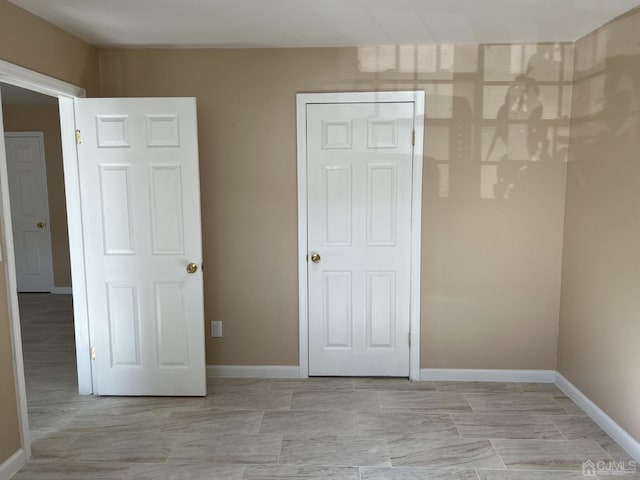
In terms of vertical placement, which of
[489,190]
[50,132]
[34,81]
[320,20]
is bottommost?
[489,190]

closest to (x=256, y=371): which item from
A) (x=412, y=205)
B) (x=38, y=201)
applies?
(x=412, y=205)

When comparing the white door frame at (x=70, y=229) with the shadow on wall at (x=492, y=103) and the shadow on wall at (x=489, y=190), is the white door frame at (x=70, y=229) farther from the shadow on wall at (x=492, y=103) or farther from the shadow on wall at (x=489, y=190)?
the shadow on wall at (x=492, y=103)

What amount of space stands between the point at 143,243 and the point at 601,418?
10.2 feet

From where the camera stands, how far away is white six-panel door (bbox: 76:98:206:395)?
A: 285 cm

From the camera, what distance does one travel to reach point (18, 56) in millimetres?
2299

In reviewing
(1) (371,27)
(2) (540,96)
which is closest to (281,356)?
(1) (371,27)

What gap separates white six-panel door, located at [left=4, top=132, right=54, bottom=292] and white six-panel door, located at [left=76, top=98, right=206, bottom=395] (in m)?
3.62

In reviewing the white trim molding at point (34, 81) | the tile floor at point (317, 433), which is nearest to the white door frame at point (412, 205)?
the tile floor at point (317, 433)

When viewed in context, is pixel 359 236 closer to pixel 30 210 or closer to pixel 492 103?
pixel 492 103

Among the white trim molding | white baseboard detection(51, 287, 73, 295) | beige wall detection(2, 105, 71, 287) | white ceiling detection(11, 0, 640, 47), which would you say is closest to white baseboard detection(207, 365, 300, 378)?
the white trim molding

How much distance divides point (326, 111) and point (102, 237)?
1774 mm

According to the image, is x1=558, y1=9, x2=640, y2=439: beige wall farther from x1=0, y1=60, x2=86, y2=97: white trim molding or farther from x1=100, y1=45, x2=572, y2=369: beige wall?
x1=0, y1=60, x2=86, y2=97: white trim molding

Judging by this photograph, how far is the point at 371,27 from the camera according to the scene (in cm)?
269

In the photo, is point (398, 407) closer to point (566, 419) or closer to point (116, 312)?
point (566, 419)
